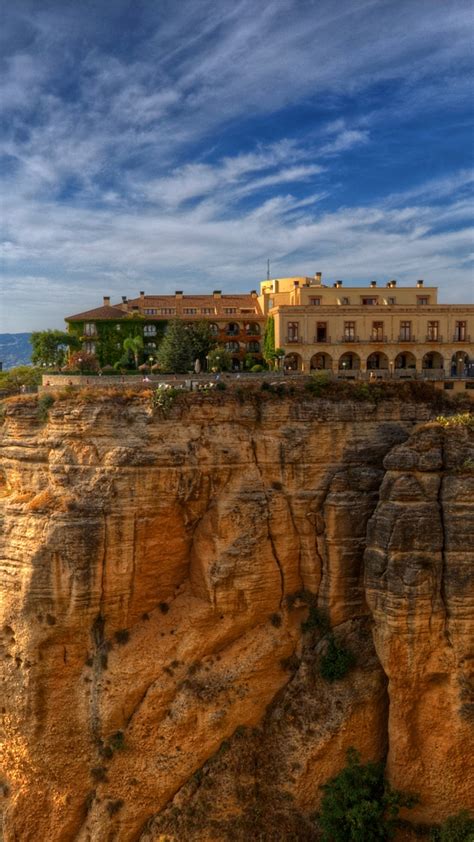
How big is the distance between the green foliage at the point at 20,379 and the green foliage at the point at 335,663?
23517 mm

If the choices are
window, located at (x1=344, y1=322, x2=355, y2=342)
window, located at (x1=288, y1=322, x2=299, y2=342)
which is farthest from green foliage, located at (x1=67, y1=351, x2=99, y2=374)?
window, located at (x1=344, y1=322, x2=355, y2=342)

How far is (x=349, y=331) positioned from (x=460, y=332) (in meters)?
7.04

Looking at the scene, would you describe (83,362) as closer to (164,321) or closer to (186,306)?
(164,321)

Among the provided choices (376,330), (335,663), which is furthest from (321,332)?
(335,663)

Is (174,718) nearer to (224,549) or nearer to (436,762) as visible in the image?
(224,549)

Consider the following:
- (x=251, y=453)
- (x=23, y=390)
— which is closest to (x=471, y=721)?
(x=251, y=453)

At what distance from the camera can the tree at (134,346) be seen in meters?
39.3

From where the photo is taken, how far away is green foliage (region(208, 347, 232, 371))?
119 ft

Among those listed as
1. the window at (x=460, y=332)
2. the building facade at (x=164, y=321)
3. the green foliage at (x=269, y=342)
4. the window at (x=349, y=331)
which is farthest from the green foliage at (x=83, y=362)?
the window at (x=460, y=332)

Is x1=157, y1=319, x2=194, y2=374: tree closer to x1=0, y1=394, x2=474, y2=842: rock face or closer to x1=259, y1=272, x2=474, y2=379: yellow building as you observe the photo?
x1=259, y1=272, x2=474, y2=379: yellow building

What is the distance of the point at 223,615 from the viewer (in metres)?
25.9

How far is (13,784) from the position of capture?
25.3 meters

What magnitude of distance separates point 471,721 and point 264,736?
330 inches

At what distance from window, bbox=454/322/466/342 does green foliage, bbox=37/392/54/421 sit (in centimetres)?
2461
